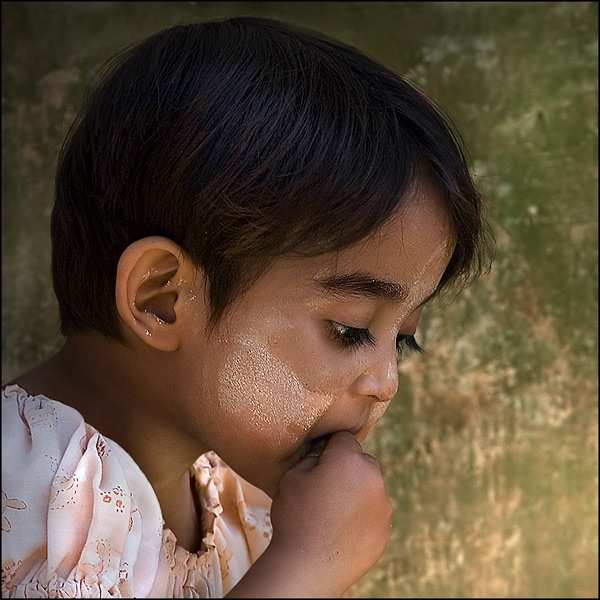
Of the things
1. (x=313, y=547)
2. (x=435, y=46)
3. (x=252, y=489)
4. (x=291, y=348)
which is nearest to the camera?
(x=313, y=547)

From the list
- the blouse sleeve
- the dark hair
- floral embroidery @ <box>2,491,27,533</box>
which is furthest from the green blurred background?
floral embroidery @ <box>2,491,27,533</box>

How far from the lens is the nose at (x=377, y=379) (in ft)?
4.20

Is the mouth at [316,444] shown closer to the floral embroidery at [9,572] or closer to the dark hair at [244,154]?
the dark hair at [244,154]

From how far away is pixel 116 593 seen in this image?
3.86 ft

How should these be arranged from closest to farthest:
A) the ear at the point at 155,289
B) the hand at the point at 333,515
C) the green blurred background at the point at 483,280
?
the hand at the point at 333,515, the ear at the point at 155,289, the green blurred background at the point at 483,280

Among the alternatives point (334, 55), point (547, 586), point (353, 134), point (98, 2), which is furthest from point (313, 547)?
point (98, 2)

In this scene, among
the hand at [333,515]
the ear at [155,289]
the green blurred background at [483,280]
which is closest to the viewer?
the hand at [333,515]

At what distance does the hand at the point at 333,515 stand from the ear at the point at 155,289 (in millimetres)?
255

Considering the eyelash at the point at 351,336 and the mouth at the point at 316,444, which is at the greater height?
the eyelash at the point at 351,336

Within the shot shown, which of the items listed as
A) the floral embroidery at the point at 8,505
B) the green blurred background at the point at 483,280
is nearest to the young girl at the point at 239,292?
the floral embroidery at the point at 8,505

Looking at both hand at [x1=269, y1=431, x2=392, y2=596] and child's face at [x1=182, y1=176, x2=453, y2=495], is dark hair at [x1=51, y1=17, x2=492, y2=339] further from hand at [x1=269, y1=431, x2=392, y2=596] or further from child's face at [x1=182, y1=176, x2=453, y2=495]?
hand at [x1=269, y1=431, x2=392, y2=596]

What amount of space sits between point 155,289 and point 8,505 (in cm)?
33

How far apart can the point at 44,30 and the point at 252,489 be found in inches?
53.4

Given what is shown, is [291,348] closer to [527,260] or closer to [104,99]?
[104,99]
